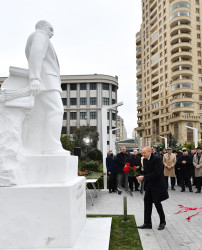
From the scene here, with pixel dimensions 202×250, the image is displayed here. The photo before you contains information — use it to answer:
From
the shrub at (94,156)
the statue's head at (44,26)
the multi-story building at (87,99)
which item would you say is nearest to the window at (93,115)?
the multi-story building at (87,99)

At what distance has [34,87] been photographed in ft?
14.6

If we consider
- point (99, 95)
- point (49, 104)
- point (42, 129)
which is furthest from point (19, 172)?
point (99, 95)

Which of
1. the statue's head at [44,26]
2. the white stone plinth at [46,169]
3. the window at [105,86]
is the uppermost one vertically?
the window at [105,86]

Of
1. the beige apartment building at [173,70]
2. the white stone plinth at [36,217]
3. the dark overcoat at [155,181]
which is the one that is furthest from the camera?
the beige apartment building at [173,70]

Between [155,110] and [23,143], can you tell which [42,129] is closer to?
[23,143]

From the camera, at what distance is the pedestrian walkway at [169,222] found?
16.2 ft

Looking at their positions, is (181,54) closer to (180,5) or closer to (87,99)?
(180,5)

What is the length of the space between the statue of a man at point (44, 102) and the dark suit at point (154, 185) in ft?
6.98

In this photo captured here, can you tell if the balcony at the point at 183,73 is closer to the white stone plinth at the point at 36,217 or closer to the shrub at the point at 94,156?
the shrub at the point at 94,156

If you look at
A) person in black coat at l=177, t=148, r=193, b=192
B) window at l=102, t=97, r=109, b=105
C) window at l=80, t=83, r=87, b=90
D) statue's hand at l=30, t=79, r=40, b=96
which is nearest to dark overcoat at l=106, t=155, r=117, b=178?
person in black coat at l=177, t=148, r=193, b=192

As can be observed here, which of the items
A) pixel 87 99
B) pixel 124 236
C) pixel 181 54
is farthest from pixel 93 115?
pixel 124 236

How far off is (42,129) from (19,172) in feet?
3.08

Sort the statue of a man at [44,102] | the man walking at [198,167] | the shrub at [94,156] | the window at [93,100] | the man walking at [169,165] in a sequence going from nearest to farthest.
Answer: the statue of a man at [44,102]
the man walking at [198,167]
the man walking at [169,165]
the shrub at [94,156]
the window at [93,100]

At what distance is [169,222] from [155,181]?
4.88 feet
